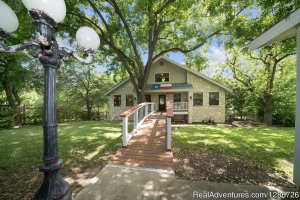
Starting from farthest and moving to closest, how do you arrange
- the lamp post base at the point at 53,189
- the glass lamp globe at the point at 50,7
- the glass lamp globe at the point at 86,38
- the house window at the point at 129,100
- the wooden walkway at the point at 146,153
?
1. the house window at the point at 129,100
2. the wooden walkway at the point at 146,153
3. the glass lamp globe at the point at 86,38
4. the lamp post base at the point at 53,189
5. the glass lamp globe at the point at 50,7

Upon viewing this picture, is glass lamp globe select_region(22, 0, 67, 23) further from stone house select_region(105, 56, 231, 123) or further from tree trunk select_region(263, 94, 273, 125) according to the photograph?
tree trunk select_region(263, 94, 273, 125)

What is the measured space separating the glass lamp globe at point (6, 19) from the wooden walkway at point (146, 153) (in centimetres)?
398

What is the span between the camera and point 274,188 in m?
3.35

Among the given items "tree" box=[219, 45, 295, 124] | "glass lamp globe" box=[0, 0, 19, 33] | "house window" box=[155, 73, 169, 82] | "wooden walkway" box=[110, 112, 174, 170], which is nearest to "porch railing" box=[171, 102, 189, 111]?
"house window" box=[155, 73, 169, 82]

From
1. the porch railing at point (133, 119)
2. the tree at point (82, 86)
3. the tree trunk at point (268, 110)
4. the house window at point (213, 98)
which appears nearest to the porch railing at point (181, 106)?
the house window at point (213, 98)

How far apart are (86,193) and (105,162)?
62.0 inches

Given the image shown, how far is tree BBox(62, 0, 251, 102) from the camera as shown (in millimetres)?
8375

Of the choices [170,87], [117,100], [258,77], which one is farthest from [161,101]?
[258,77]

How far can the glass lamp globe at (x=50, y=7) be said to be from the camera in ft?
4.85

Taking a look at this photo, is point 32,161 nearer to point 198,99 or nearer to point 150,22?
point 150,22

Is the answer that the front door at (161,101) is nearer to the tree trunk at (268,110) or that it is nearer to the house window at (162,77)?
the house window at (162,77)

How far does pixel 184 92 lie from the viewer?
57.7 feet

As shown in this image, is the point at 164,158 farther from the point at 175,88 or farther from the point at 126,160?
the point at 175,88

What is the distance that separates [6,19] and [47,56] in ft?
1.70
